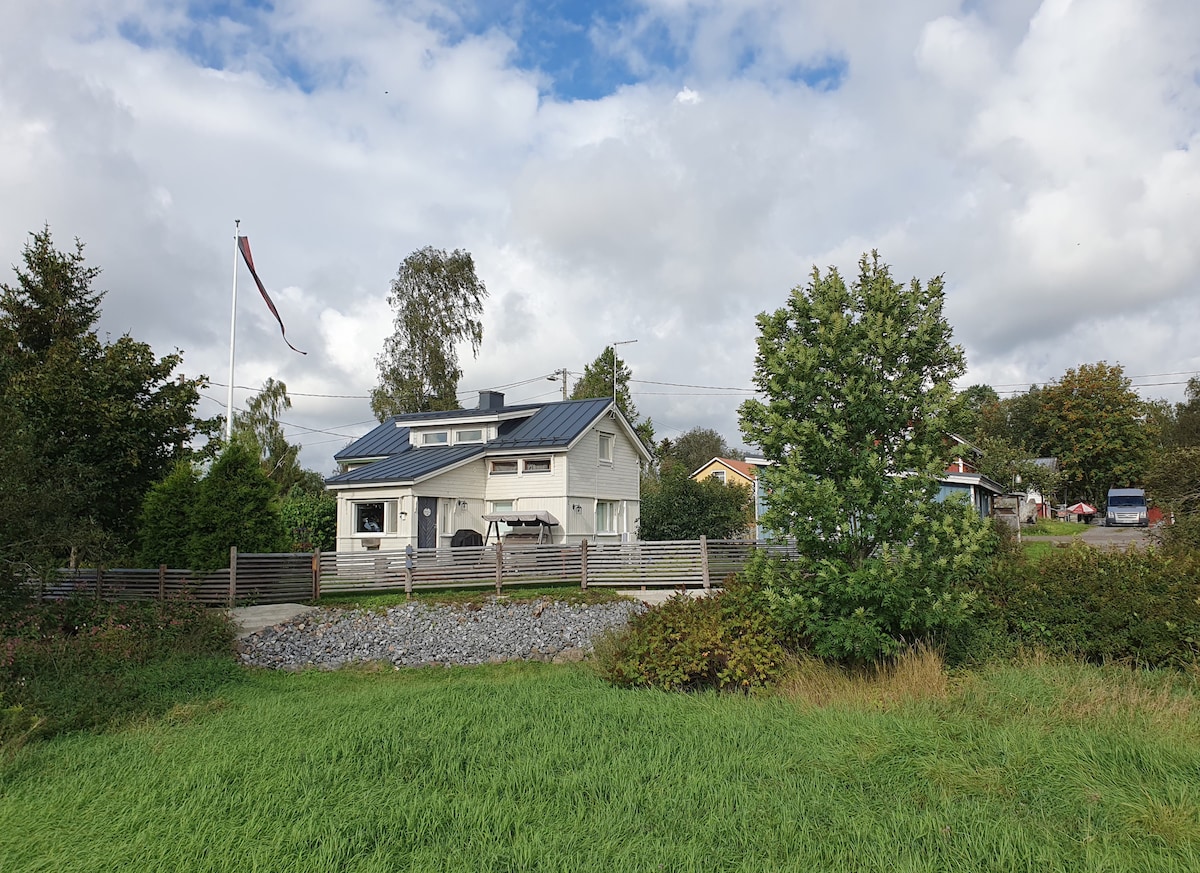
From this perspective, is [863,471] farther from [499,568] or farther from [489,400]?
[489,400]

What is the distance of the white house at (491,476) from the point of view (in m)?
28.4

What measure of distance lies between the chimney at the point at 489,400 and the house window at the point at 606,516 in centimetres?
553

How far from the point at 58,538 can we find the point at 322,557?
10.8 m

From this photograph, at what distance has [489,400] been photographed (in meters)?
32.6

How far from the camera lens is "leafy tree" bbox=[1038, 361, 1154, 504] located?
64312 mm

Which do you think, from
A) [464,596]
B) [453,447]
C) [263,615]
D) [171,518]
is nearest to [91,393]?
[171,518]

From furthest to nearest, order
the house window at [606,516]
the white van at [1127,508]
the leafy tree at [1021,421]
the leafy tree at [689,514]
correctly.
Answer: the leafy tree at [1021,421] → the white van at [1127,508] → the house window at [606,516] → the leafy tree at [689,514]

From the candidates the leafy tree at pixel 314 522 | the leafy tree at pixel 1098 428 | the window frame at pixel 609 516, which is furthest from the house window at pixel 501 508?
the leafy tree at pixel 1098 428

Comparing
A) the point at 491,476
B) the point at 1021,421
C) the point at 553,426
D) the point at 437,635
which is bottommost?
the point at 437,635

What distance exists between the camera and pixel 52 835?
524 centimetres

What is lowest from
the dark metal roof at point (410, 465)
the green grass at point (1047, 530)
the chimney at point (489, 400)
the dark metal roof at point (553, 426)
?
the green grass at point (1047, 530)

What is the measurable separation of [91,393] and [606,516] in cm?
1767

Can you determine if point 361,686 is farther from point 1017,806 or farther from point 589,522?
point 589,522

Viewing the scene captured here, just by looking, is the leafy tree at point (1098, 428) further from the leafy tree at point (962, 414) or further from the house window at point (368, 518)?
the leafy tree at point (962, 414)
